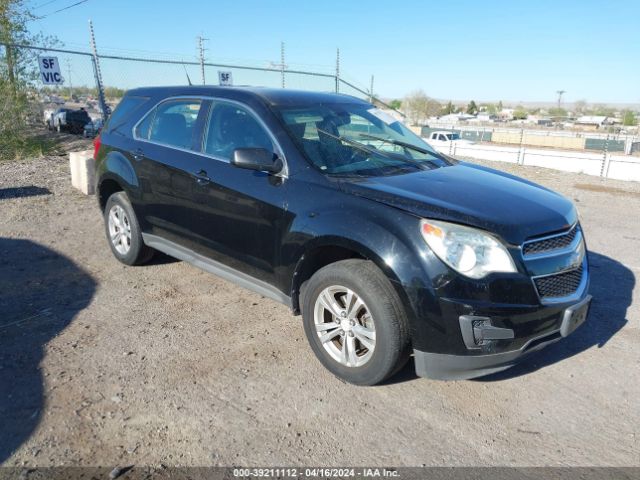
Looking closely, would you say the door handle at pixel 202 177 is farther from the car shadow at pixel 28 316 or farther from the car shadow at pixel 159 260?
the car shadow at pixel 159 260

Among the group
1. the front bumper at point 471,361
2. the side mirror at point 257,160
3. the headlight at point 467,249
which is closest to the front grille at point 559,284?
the front bumper at point 471,361

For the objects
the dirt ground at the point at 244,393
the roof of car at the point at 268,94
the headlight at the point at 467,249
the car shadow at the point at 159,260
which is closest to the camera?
the dirt ground at the point at 244,393

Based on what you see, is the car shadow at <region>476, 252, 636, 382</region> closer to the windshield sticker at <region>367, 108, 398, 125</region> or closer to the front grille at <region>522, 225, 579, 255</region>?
the front grille at <region>522, 225, 579, 255</region>

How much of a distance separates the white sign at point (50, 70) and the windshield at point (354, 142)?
9.66 m

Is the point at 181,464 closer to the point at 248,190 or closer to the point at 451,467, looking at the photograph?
the point at 451,467

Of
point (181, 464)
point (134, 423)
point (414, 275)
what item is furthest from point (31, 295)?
point (414, 275)

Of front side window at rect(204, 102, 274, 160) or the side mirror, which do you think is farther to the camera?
front side window at rect(204, 102, 274, 160)

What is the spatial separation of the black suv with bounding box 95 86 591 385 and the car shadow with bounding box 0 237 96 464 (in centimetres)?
98

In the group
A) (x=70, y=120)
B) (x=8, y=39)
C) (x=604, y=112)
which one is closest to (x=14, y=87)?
(x=8, y=39)

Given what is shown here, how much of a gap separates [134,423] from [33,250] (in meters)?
3.78

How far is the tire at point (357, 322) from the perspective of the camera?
298 centimetres

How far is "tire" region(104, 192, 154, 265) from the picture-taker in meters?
5.05

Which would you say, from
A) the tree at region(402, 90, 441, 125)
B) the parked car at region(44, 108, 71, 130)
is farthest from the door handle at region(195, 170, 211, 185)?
the tree at region(402, 90, 441, 125)

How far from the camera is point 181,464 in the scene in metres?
2.57
